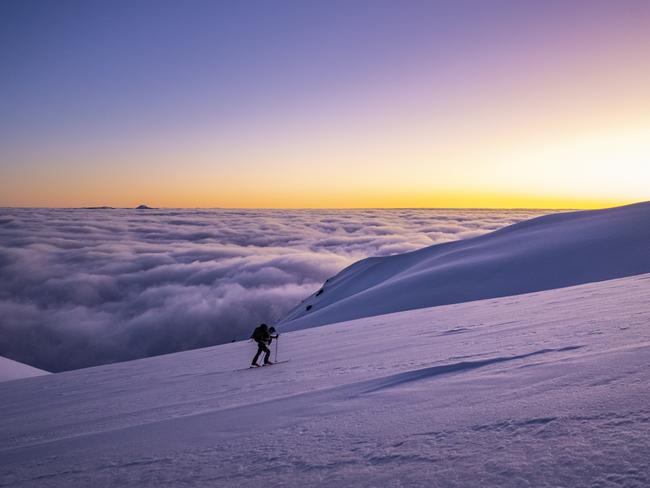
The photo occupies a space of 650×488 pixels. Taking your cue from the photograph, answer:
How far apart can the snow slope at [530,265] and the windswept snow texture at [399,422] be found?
34.4 ft

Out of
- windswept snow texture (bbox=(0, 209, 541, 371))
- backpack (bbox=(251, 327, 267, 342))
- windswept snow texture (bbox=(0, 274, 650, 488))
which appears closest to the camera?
windswept snow texture (bbox=(0, 274, 650, 488))

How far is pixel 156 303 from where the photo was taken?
140 meters

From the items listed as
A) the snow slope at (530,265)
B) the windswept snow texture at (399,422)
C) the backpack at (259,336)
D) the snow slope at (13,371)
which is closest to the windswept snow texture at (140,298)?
the snow slope at (13,371)

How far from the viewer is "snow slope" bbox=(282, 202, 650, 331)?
16656 millimetres

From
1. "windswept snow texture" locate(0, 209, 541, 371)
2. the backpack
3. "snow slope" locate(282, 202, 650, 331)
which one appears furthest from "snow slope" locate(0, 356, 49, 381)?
"windswept snow texture" locate(0, 209, 541, 371)

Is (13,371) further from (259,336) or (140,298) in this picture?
(140,298)

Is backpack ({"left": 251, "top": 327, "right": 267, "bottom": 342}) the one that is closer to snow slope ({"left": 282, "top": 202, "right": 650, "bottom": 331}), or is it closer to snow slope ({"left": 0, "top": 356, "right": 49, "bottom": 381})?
snow slope ({"left": 282, "top": 202, "right": 650, "bottom": 331})

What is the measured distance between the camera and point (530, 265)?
1931cm

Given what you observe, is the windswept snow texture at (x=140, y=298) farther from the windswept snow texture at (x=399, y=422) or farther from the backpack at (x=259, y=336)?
the windswept snow texture at (x=399, y=422)

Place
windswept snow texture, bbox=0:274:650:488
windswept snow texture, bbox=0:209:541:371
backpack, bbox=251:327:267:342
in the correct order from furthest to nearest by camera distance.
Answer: windswept snow texture, bbox=0:209:541:371 < backpack, bbox=251:327:267:342 < windswept snow texture, bbox=0:274:650:488

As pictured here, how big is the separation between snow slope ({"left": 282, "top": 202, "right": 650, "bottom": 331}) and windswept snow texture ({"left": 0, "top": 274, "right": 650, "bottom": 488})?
1049cm

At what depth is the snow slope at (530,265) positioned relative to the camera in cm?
1666

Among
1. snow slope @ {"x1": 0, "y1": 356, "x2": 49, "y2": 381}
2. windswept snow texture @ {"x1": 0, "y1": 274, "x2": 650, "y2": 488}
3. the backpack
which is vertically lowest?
snow slope @ {"x1": 0, "y1": 356, "x2": 49, "y2": 381}

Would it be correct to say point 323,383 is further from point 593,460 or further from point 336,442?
point 593,460
